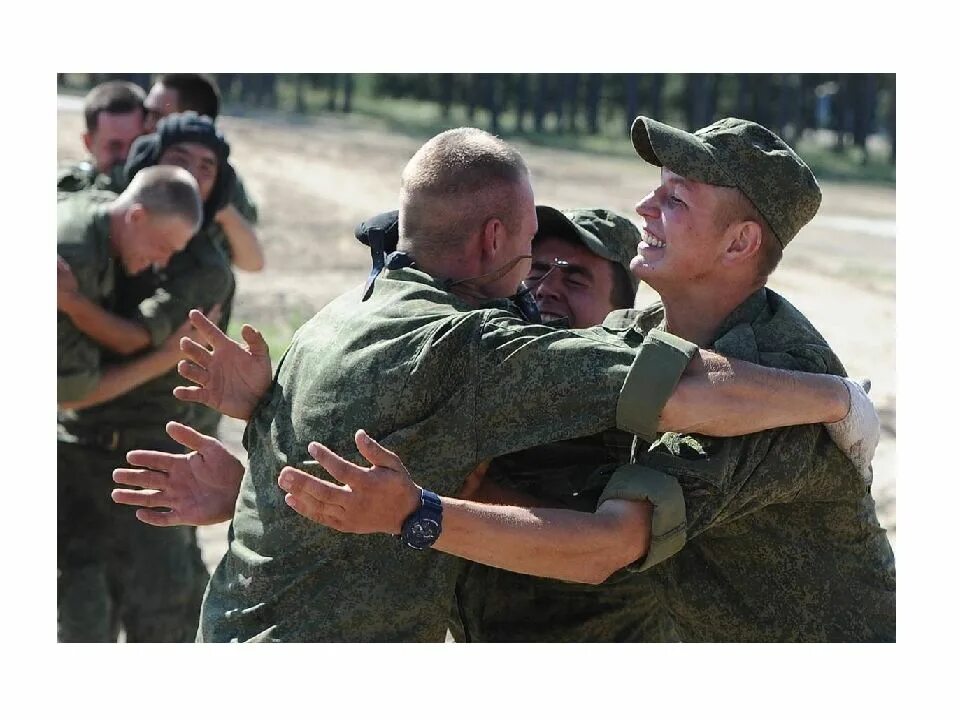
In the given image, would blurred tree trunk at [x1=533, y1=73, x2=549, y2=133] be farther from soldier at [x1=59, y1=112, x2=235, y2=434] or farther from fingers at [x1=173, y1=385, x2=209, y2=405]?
fingers at [x1=173, y1=385, x2=209, y2=405]

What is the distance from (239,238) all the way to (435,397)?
15.4 feet

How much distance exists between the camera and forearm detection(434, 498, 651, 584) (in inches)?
116

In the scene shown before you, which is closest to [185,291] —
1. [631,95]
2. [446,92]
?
[631,95]

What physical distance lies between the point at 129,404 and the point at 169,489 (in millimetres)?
3144

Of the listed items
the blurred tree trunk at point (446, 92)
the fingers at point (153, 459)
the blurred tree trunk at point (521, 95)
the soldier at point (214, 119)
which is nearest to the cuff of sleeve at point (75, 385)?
the soldier at point (214, 119)

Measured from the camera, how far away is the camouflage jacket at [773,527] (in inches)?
125

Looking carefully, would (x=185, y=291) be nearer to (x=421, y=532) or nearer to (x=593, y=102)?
(x=421, y=532)

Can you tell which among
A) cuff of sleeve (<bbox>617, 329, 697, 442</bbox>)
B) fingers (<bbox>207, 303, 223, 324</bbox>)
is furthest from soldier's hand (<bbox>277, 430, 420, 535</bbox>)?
fingers (<bbox>207, 303, 223, 324</bbox>)

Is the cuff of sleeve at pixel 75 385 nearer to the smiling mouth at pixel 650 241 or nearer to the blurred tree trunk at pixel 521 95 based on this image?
the smiling mouth at pixel 650 241

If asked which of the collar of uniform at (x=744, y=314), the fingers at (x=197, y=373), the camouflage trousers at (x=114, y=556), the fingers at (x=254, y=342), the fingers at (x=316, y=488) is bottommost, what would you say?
the camouflage trousers at (x=114, y=556)

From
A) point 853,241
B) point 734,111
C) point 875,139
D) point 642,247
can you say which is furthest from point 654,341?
point 875,139

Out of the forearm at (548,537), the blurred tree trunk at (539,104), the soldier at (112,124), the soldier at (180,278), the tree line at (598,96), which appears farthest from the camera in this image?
the blurred tree trunk at (539,104)

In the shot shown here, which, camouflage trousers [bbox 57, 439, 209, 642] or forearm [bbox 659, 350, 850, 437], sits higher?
forearm [bbox 659, 350, 850, 437]

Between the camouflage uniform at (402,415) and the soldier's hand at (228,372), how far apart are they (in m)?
0.13
